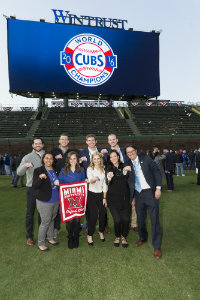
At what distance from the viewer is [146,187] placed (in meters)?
3.90

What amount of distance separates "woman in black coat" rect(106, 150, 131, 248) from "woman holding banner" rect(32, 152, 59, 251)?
105 cm

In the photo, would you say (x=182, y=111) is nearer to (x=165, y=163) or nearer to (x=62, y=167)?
(x=165, y=163)

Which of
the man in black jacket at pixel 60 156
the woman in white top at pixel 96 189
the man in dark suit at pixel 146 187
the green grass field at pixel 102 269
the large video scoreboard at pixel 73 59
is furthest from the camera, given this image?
the large video scoreboard at pixel 73 59

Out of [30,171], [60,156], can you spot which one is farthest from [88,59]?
[30,171]

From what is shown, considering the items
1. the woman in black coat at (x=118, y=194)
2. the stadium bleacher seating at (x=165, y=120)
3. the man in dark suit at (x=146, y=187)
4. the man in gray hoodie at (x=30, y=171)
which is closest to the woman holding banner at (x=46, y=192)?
the man in gray hoodie at (x=30, y=171)

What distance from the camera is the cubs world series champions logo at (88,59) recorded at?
28.8 metres

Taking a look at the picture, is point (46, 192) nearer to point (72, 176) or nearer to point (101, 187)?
point (72, 176)

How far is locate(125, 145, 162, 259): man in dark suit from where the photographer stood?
373 cm

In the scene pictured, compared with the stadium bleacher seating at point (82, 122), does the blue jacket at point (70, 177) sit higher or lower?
lower

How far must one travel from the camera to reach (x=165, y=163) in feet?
31.1

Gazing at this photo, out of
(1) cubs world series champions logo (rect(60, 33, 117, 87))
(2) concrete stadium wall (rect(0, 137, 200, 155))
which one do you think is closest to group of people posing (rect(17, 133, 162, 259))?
(2) concrete stadium wall (rect(0, 137, 200, 155))

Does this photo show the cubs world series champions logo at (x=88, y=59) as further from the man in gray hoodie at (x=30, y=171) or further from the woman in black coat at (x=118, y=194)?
the woman in black coat at (x=118, y=194)

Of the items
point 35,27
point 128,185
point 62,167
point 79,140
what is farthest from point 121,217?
point 35,27

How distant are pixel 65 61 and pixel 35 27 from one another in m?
6.24
